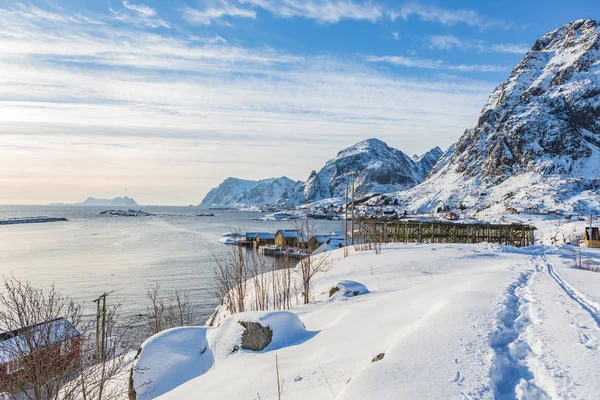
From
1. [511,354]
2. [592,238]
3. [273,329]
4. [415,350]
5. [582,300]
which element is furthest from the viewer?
[592,238]

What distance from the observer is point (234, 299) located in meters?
15.7

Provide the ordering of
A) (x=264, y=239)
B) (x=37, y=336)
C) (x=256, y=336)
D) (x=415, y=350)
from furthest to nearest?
(x=264, y=239) → (x=37, y=336) → (x=256, y=336) → (x=415, y=350)

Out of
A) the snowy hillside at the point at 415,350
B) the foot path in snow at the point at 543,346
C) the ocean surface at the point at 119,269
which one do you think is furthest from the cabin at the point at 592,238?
the foot path in snow at the point at 543,346

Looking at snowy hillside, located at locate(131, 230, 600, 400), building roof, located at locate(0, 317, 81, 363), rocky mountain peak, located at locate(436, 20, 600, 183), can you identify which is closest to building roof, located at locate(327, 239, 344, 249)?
snowy hillside, located at locate(131, 230, 600, 400)

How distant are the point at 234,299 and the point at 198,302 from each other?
19625mm

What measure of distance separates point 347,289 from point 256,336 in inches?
245

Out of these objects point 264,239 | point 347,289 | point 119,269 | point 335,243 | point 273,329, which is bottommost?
point 119,269

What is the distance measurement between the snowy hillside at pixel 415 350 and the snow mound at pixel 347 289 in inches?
80.2

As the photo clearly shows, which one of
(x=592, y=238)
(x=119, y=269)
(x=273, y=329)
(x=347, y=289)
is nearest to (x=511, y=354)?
(x=273, y=329)

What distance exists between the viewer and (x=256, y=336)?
916 centimetres

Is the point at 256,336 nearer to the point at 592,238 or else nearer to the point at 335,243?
the point at 592,238

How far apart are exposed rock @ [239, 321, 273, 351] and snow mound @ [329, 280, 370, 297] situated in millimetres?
5816

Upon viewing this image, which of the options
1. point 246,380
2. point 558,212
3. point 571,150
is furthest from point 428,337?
point 571,150

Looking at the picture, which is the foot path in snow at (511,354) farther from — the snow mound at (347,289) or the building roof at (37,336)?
the building roof at (37,336)
